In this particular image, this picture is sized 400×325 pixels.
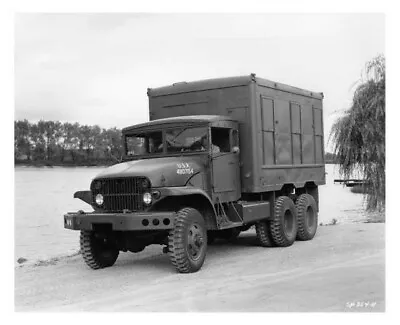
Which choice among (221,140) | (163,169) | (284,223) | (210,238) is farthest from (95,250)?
(284,223)

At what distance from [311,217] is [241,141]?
3.47 m

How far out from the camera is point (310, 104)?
47.2 feet

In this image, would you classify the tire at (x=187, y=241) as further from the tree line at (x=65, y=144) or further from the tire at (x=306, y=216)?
the tire at (x=306, y=216)

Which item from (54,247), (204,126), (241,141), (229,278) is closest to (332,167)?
(241,141)

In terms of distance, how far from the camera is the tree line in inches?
373

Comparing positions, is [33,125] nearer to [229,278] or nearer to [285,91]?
[229,278]

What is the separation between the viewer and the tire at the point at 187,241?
384 inches

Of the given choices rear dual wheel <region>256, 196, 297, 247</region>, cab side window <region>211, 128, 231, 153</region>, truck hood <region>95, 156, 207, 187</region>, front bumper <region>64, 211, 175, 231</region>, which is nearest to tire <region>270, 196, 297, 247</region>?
rear dual wheel <region>256, 196, 297, 247</region>

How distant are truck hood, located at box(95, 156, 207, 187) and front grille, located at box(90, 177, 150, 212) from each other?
10 centimetres

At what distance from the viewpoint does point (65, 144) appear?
1039 centimetres

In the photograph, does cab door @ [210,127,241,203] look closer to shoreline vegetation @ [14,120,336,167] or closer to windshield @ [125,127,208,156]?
windshield @ [125,127,208,156]

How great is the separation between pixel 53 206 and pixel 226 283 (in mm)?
6920

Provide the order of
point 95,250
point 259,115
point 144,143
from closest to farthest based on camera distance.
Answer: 1. point 95,250
2. point 144,143
3. point 259,115

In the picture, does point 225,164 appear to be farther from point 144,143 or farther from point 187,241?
point 187,241
